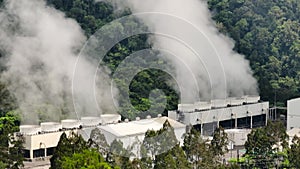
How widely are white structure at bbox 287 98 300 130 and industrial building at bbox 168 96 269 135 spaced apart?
2.61 feet

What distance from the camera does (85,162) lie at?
30.0 ft

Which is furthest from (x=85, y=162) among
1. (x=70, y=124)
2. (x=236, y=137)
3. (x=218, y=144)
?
(x=236, y=137)

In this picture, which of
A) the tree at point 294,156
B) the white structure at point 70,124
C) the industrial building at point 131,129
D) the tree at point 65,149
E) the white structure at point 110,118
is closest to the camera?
the tree at point 65,149

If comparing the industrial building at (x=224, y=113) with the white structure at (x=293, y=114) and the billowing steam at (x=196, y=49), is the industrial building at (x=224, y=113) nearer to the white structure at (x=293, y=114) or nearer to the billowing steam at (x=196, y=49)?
the billowing steam at (x=196, y=49)

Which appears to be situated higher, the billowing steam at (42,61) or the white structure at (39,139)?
the billowing steam at (42,61)

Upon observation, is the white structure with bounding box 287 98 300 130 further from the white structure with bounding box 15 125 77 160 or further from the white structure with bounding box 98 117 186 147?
the white structure with bounding box 15 125 77 160

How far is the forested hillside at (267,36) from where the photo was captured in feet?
61.1

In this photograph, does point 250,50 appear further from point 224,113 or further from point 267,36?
point 224,113

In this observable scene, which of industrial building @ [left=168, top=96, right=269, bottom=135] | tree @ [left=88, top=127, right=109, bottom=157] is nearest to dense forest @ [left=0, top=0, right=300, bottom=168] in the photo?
industrial building @ [left=168, top=96, right=269, bottom=135]

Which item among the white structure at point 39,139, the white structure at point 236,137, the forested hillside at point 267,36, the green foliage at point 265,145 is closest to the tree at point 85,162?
the green foliage at point 265,145

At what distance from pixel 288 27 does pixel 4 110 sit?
8.58 metres

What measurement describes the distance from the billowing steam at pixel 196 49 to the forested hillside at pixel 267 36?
0.40m

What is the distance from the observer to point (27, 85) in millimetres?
15766

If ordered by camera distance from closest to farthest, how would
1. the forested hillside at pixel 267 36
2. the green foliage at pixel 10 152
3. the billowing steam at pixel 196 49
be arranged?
the green foliage at pixel 10 152
the billowing steam at pixel 196 49
the forested hillside at pixel 267 36
